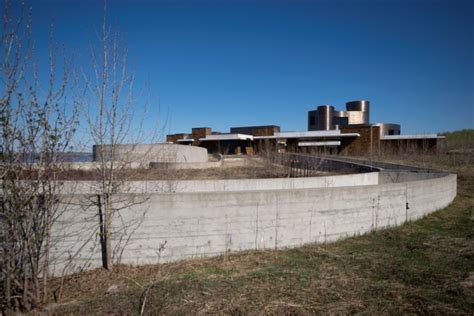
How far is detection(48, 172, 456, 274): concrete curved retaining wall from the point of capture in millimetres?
5223

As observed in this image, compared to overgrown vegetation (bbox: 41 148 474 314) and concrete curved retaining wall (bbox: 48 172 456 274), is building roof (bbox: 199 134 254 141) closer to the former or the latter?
concrete curved retaining wall (bbox: 48 172 456 274)

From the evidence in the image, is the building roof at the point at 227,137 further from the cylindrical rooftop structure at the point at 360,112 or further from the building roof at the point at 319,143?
the cylindrical rooftop structure at the point at 360,112

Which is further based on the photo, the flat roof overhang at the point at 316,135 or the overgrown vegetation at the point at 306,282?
the flat roof overhang at the point at 316,135

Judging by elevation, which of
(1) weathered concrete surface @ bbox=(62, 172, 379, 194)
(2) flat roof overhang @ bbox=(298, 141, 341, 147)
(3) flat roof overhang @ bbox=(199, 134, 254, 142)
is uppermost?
(3) flat roof overhang @ bbox=(199, 134, 254, 142)

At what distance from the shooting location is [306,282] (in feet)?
14.4

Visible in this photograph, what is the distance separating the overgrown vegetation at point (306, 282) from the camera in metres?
3.68

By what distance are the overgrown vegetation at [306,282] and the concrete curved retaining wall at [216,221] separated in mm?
284

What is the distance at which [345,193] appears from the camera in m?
6.78

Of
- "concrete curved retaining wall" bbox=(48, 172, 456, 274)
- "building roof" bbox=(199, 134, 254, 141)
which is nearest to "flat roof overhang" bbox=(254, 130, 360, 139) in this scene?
"building roof" bbox=(199, 134, 254, 141)

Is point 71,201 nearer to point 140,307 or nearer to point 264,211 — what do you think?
point 140,307

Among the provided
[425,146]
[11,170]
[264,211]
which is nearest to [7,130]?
[11,170]

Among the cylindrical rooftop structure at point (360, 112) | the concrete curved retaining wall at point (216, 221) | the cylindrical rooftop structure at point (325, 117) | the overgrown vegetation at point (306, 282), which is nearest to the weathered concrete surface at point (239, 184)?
the concrete curved retaining wall at point (216, 221)

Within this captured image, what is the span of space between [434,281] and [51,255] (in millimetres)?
6462

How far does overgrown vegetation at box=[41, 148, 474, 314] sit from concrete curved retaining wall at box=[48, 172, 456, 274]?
0.28m
